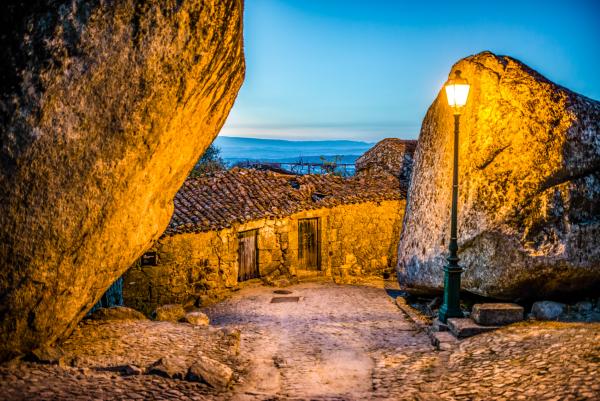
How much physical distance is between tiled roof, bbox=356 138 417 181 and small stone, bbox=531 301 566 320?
478 inches

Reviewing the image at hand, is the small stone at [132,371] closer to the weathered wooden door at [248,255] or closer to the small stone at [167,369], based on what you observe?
the small stone at [167,369]

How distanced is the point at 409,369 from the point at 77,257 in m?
5.01

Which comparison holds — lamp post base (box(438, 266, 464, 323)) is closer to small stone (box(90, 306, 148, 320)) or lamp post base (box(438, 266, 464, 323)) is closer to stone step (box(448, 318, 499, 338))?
stone step (box(448, 318, 499, 338))

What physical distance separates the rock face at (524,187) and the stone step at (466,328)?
1.04 metres

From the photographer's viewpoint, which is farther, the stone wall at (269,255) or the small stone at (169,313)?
the stone wall at (269,255)

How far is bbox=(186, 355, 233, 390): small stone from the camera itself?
6.46 meters

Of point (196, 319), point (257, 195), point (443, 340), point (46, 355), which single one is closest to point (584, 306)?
point (443, 340)

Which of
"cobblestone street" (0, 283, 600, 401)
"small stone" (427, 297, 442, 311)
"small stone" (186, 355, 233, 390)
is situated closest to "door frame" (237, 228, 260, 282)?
"cobblestone street" (0, 283, 600, 401)

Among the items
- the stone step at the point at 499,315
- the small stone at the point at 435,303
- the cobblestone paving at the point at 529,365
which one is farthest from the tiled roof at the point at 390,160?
the cobblestone paving at the point at 529,365

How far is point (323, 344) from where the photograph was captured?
372 inches

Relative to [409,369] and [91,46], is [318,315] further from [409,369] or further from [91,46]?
[91,46]

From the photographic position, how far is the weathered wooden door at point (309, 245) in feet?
59.2

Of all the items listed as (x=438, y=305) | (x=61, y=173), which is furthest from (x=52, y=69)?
(x=438, y=305)

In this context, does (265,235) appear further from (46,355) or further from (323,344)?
(46,355)
